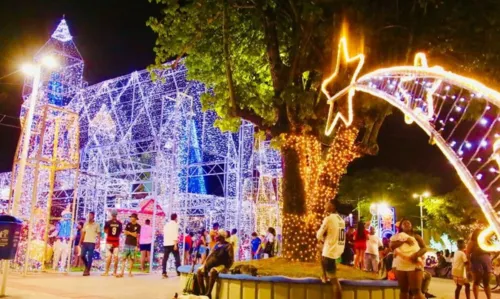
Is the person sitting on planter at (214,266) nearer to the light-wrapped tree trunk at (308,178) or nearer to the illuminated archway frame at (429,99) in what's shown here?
the light-wrapped tree trunk at (308,178)

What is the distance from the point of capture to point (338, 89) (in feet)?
35.0

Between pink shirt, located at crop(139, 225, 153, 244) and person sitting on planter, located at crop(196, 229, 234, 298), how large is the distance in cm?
782

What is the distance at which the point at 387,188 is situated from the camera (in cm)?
3547

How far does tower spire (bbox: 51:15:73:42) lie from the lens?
18.1 metres

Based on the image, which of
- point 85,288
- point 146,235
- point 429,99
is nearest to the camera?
point 429,99

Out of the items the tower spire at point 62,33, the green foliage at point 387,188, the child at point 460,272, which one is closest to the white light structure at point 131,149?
the tower spire at point 62,33

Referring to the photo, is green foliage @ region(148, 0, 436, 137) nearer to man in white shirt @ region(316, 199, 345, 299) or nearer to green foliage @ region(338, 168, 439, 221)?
man in white shirt @ region(316, 199, 345, 299)

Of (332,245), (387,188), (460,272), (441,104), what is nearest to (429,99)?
(441,104)

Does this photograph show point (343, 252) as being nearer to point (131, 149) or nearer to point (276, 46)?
point (276, 46)

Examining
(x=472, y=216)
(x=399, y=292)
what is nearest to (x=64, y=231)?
(x=399, y=292)

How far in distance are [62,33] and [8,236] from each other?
36.9 feet

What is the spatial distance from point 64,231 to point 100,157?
24.6ft

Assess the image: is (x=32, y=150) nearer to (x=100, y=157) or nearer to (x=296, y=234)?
(x=100, y=157)

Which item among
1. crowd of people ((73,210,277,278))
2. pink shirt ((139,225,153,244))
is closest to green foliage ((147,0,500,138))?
crowd of people ((73,210,277,278))
